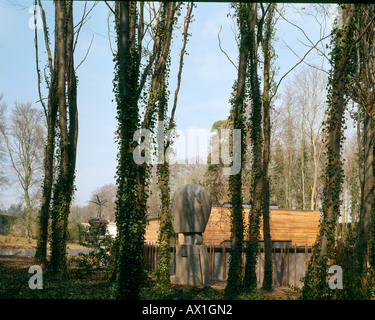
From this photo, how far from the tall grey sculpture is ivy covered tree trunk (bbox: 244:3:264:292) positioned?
196cm

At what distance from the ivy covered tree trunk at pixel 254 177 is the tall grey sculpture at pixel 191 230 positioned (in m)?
1.96

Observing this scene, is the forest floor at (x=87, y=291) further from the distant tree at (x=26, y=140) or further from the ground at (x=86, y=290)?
the distant tree at (x=26, y=140)

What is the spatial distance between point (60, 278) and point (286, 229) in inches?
607

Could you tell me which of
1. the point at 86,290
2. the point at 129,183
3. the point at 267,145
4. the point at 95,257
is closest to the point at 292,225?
the point at 267,145

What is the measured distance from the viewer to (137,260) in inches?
369

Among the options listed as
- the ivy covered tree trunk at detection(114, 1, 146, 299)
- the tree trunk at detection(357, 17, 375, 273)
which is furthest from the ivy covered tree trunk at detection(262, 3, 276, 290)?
the ivy covered tree trunk at detection(114, 1, 146, 299)

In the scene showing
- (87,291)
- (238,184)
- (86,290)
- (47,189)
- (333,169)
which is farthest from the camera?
(47,189)

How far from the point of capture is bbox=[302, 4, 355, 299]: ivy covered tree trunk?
10125 mm

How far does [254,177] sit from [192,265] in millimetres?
3992

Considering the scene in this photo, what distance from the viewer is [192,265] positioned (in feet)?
49.1

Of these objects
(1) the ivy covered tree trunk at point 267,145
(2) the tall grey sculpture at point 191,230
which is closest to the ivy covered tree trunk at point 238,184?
(1) the ivy covered tree trunk at point 267,145

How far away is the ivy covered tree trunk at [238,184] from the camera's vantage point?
12.4 m

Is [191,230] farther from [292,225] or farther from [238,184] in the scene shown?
[292,225]
